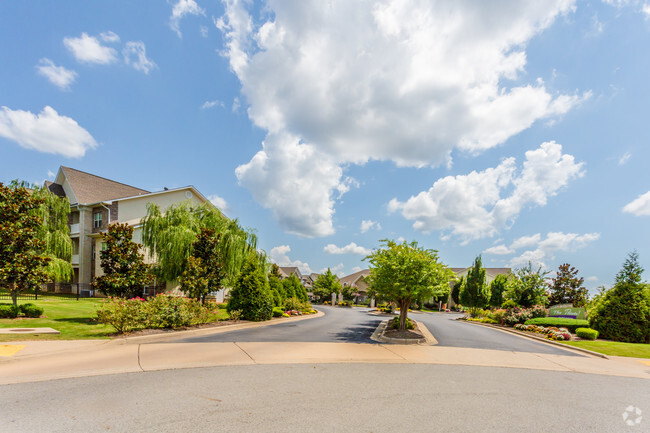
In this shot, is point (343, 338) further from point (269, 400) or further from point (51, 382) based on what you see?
point (51, 382)

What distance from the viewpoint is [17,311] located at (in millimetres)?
13344

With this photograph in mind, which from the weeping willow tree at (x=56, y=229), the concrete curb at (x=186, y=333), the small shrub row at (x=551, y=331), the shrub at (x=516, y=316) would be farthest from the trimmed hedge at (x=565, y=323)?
the weeping willow tree at (x=56, y=229)

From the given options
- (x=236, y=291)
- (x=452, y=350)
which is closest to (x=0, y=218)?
(x=236, y=291)

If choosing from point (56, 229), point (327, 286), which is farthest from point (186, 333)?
point (327, 286)

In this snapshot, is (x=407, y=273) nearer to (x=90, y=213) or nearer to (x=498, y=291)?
(x=498, y=291)

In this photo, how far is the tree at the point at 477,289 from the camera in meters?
36.8

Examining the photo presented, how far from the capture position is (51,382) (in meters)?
6.11

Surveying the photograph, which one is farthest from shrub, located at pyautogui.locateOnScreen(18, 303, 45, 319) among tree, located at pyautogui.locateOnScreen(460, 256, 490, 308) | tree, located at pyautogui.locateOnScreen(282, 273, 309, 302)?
tree, located at pyautogui.locateOnScreen(460, 256, 490, 308)

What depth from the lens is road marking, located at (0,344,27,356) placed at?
26.2 feet

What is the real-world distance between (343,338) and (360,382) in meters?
6.40

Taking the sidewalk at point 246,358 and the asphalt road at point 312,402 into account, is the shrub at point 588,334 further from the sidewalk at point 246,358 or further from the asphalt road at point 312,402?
the asphalt road at point 312,402

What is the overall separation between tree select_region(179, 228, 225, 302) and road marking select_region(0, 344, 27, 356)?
6.62m

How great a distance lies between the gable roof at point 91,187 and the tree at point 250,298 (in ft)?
72.1

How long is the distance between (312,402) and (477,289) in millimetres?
36515
